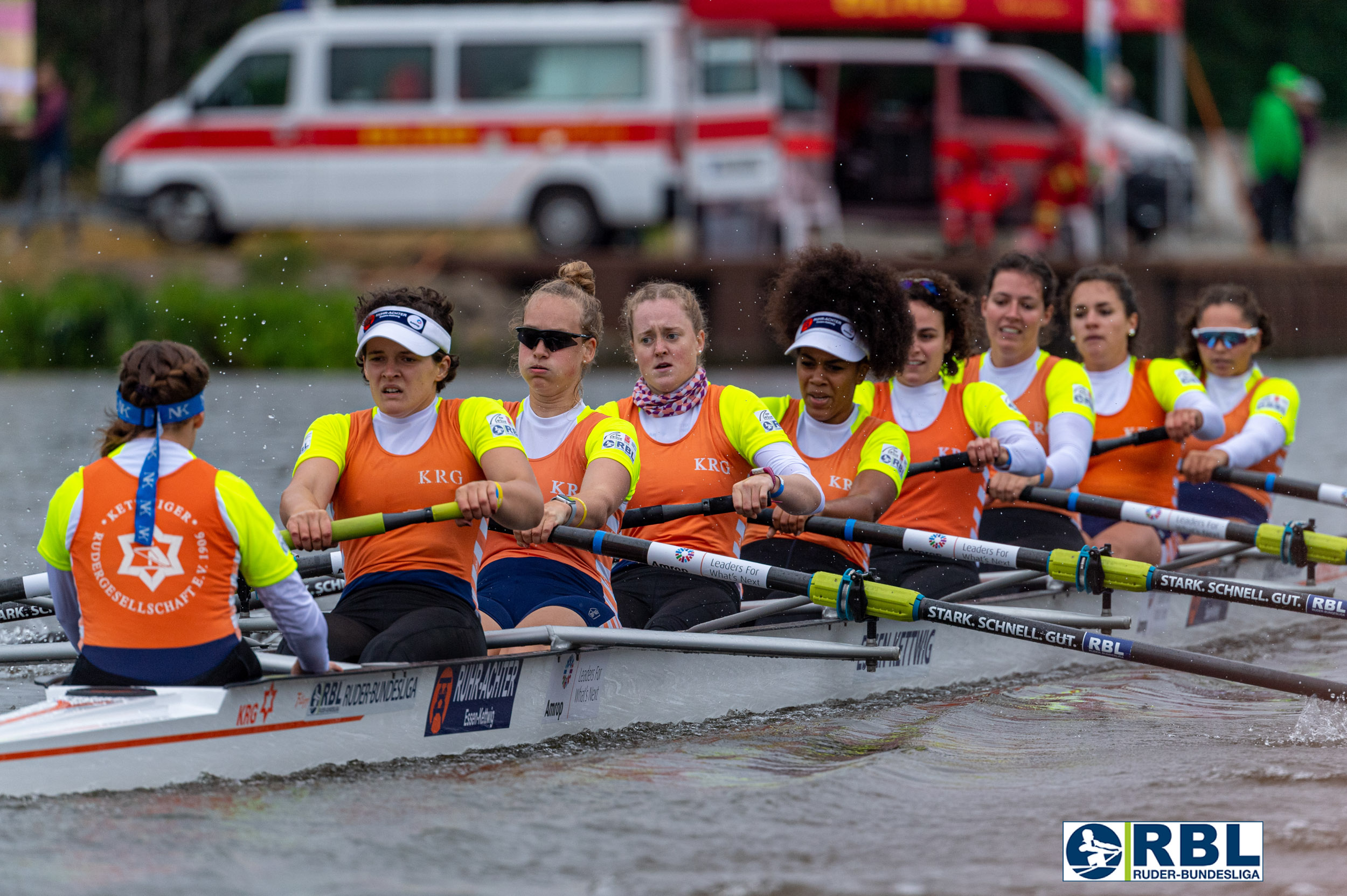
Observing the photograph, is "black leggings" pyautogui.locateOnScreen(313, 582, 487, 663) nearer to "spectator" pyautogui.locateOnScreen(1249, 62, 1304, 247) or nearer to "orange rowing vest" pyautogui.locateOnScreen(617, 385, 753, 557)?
"orange rowing vest" pyautogui.locateOnScreen(617, 385, 753, 557)

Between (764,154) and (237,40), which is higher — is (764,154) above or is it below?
below

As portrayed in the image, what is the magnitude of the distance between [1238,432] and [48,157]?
14.3m

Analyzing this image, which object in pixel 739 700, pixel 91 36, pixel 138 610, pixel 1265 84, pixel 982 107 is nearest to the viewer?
pixel 138 610

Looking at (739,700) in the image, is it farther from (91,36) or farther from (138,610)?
(91,36)

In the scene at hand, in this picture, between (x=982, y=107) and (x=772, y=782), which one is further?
(x=982, y=107)

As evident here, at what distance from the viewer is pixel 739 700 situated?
19.7 feet

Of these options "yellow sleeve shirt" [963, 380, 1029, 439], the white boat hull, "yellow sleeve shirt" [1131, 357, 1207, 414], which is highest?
"yellow sleeve shirt" [1131, 357, 1207, 414]

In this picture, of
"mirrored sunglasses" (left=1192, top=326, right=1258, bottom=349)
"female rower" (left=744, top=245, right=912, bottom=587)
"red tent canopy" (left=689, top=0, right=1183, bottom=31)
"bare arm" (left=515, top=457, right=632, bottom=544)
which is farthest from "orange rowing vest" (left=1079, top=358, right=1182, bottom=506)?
"red tent canopy" (left=689, top=0, right=1183, bottom=31)

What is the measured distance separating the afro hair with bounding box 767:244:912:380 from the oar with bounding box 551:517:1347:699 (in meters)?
0.96

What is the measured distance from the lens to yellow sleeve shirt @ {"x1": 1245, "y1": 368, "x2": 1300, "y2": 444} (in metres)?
8.41

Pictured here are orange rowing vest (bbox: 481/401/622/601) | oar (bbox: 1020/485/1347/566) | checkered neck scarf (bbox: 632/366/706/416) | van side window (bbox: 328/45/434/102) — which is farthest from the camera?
van side window (bbox: 328/45/434/102)

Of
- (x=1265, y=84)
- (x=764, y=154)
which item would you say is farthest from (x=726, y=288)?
(x=1265, y=84)

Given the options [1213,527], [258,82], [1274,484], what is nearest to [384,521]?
[1213,527]

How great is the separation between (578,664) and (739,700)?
78 centimetres
